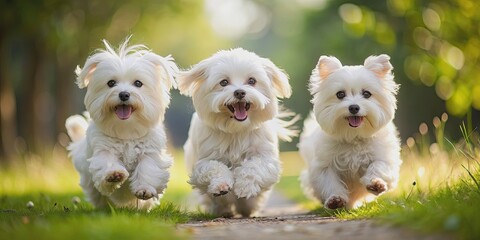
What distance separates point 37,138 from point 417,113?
16.7m

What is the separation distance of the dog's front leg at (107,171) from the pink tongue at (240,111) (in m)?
1.22

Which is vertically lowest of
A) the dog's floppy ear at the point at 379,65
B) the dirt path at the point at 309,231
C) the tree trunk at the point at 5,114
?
the dirt path at the point at 309,231

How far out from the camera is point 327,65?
23.7 feet

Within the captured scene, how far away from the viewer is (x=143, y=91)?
6676mm

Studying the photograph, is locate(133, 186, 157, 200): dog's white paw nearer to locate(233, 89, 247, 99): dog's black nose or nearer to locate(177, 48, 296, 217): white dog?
locate(177, 48, 296, 217): white dog

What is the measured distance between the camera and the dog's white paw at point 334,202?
6855 millimetres

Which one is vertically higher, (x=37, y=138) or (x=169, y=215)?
(x=37, y=138)

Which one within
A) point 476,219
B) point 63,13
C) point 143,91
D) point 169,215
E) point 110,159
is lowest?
point 476,219

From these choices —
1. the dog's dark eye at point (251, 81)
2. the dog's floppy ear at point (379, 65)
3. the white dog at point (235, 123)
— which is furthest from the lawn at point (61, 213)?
the dog's floppy ear at point (379, 65)

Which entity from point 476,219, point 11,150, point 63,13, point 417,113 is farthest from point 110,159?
point 417,113

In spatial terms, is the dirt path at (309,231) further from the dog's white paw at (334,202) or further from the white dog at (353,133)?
the white dog at (353,133)

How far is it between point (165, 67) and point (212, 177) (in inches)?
47.1

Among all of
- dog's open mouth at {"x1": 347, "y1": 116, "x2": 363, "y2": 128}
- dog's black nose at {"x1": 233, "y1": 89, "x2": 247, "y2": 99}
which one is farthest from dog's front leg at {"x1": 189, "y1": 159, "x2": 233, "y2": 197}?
dog's open mouth at {"x1": 347, "y1": 116, "x2": 363, "y2": 128}

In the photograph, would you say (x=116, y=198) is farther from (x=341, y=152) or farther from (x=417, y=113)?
(x=417, y=113)
